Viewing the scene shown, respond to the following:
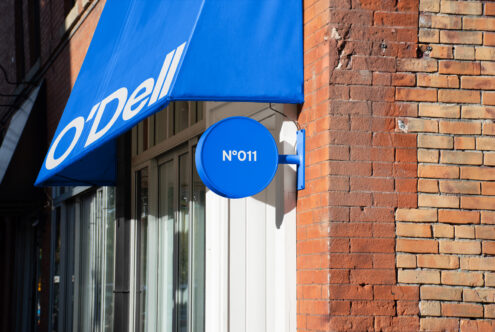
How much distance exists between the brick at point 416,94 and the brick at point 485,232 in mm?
820

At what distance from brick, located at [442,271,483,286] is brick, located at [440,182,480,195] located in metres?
0.48

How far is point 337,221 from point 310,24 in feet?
4.12

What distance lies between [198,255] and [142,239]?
180 centimetres

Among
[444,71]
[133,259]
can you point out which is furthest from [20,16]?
[444,71]

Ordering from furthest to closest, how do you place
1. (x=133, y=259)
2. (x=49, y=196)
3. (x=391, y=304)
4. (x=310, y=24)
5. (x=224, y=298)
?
(x=49, y=196) < (x=133, y=259) < (x=224, y=298) < (x=310, y=24) < (x=391, y=304)

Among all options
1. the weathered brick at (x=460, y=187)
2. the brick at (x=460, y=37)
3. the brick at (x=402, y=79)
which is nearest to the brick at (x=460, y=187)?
the weathered brick at (x=460, y=187)

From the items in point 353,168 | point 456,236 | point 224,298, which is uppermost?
point 353,168

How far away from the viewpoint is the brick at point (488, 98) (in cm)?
520

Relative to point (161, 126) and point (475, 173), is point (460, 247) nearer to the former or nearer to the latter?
point (475, 173)

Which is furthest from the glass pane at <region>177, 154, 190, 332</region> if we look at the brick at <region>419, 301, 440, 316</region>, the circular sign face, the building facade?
the brick at <region>419, 301, 440, 316</region>

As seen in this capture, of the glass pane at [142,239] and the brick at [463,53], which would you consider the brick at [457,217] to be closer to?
the brick at [463,53]

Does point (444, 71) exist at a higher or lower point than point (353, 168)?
higher

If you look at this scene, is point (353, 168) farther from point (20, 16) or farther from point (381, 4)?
point (20, 16)

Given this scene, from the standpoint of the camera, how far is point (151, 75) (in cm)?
560
